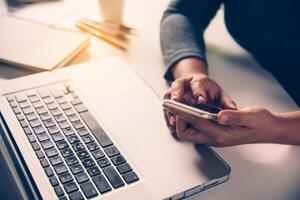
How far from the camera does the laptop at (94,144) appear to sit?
0.50 meters

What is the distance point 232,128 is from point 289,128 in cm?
10

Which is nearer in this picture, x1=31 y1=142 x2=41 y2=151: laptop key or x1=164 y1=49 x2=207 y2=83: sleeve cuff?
x1=31 y1=142 x2=41 y2=151: laptop key

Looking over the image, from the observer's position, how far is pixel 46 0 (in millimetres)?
1054

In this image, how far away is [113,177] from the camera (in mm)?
503

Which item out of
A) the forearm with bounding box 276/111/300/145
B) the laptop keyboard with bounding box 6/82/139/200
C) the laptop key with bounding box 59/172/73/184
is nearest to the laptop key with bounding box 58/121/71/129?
the laptop keyboard with bounding box 6/82/139/200

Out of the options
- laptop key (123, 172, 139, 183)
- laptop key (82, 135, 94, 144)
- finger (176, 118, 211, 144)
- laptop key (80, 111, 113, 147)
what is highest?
finger (176, 118, 211, 144)

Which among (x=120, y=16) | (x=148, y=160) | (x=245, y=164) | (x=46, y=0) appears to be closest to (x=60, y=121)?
(x=148, y=160)

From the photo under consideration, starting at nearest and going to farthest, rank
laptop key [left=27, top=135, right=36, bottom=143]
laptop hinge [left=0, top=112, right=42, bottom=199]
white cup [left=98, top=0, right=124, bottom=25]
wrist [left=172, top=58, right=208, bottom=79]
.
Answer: laptop hinge [left=0, top=112, right=42, bottom=199], laptop key [left=27, top=135, right=36, bottom=143], wrist [left=172, top=58, right=208, bottom=79], white cup [left=98, top=0, right=124, bottom=25]

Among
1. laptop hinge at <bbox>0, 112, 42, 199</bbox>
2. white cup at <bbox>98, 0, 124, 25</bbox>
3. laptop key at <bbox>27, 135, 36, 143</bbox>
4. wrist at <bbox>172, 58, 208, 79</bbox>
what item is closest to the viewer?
laptop hinge at <bbox>0, 112, 42, 199</bbox>

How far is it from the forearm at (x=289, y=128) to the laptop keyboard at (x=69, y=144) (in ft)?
0.81

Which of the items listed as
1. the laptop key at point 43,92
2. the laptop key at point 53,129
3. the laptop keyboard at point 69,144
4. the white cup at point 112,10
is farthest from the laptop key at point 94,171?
the white cup at point 112,10

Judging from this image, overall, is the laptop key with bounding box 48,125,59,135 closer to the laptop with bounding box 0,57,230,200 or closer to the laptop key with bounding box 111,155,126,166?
the laptop with bounding box 0,57,230,200

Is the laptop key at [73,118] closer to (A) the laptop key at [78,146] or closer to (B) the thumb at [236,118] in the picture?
(A) the laptop key at [78,146]

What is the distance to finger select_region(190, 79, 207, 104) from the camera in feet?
1.98
